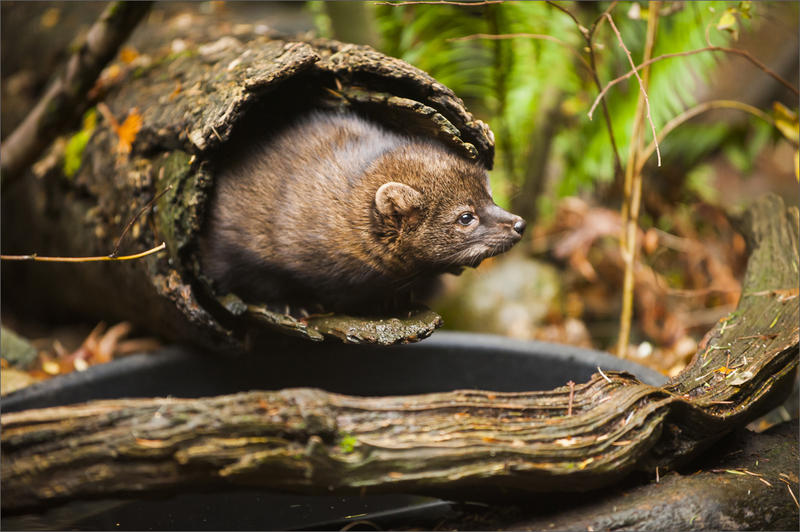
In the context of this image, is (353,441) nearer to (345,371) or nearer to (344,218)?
(344,218)

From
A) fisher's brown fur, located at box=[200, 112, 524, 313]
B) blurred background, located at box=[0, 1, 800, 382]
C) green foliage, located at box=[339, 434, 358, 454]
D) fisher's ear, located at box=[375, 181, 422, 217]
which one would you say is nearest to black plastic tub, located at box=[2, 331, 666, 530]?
fisher's brown fur, located at box=[200, 112, 524, 313]

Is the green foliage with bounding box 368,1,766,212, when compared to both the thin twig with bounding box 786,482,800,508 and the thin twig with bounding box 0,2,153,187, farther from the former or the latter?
the thin twig with bounding box 786,482,800,508

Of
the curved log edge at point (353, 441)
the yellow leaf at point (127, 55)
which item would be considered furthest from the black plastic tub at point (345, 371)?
the yellow leaf at point (127, 55)

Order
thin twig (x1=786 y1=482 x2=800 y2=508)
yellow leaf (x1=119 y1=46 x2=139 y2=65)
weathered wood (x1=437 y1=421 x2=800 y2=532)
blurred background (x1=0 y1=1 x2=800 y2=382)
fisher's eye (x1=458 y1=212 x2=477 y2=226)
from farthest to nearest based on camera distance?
1. blurred background (x1=0 y1=1 x2=800 y2=382)
2. yellow leaf (x1=119 y1=46 x2=139 y2=65)
3. fisher's eye (x1=458 y1=212 x2=477 y2=226)
4. thin twig (x1=786 y1=482 x2=800 y2=508)
5. weathered wood (x1=437 y1=421 x2=800 y2=532)

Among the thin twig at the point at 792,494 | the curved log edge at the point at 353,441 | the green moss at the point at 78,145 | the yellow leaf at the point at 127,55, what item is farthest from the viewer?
the yellow leaf at the point at 127,55

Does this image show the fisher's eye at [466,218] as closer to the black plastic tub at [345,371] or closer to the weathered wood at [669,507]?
the black plastic tub at [345,371]

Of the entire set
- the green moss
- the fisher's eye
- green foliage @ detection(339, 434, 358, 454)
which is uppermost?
the green moss

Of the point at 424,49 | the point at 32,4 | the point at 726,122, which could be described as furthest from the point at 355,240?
the point at 726,122

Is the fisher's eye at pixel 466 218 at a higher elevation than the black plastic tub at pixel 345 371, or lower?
higher
